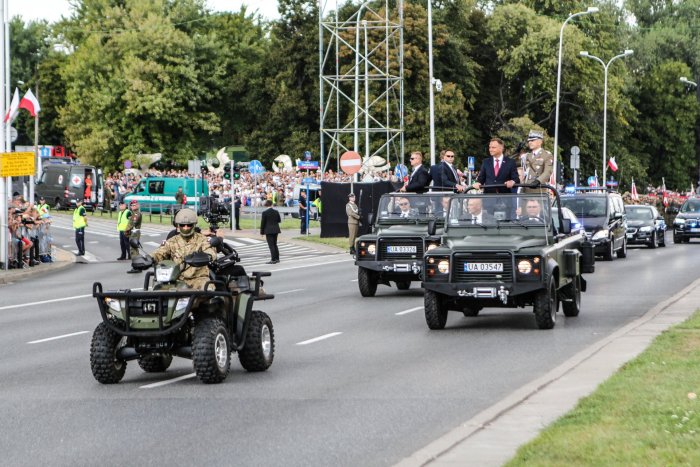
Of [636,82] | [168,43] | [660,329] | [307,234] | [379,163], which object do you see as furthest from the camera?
[636,82]

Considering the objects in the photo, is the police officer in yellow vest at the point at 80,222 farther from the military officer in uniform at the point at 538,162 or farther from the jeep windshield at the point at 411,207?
the military officer in uniform at the point at 538,162

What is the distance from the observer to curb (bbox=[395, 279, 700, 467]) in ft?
27.5

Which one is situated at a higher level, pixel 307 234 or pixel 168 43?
pixel 168 43

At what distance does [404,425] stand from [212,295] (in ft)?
10.1

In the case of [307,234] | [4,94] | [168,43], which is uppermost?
[168,43]

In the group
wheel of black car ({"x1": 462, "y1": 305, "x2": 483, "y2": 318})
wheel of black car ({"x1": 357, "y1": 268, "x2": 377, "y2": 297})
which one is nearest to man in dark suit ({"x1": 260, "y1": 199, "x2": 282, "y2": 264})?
wheel of black car ({"x1": 357, "y1": 268, "x2": 377, "y2": 297})

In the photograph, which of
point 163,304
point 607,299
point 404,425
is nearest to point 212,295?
point 163,304

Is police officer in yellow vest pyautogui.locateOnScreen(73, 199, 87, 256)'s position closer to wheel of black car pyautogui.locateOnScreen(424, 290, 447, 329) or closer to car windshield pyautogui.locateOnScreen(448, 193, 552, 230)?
car windshield pyautogui.locateOnScreen(448, 193, 552, 230)

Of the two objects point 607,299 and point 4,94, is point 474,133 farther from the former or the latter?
point 607,299

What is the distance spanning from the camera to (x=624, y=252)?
3994cm

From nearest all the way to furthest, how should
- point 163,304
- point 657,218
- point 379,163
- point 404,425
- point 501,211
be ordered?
point 404,425 < point 163,304 < point 501,211 < point 657,218 < point 379,163

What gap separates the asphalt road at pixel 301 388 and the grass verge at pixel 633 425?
0.98 m

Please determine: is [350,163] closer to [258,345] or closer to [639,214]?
[639,214]

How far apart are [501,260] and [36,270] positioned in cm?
2120
